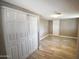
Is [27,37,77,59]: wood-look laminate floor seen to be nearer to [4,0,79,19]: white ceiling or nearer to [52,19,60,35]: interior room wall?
[4,0,79,19]: white ceiling

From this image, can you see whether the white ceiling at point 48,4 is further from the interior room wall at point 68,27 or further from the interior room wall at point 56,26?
the interior room wall at point 56,26

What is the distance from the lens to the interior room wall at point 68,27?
6.71 metres

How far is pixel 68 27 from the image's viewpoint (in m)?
7.06

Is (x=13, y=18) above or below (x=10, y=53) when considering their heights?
above

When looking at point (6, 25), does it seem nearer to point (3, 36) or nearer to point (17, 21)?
point (3, 36)

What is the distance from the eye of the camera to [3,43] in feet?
5.57

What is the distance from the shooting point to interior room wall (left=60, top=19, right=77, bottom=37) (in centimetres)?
671

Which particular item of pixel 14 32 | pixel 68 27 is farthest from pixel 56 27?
pixel 14 32

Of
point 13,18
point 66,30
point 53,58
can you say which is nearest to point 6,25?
point 13,18

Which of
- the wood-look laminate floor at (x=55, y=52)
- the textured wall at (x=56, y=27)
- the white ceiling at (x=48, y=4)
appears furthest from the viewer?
the textured wall at (x=56, y=27)

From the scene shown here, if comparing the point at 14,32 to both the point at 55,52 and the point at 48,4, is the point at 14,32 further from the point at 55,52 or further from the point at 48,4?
the point at 55,52

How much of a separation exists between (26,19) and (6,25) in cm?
102

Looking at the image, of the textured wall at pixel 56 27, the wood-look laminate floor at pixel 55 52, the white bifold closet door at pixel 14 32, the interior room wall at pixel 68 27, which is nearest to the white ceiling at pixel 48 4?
the white bifold closet door at pixel 14 32

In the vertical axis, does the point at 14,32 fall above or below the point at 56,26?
below
